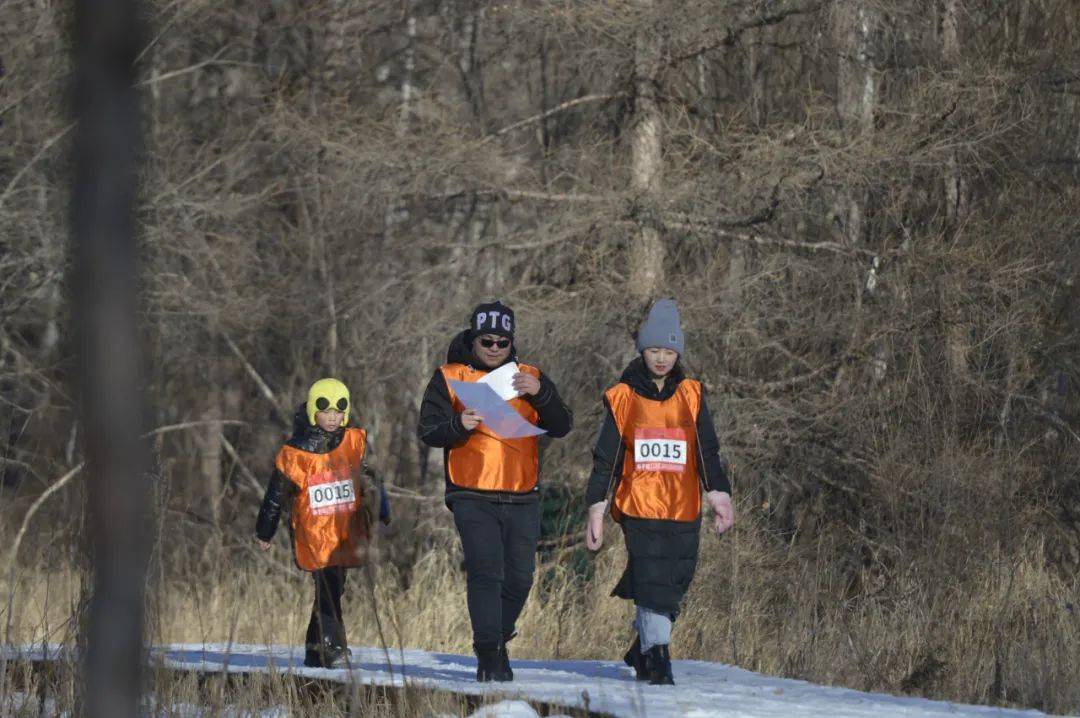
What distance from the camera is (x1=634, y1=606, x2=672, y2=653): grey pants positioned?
768 centimetres

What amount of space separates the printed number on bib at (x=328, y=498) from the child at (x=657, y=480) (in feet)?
5.16

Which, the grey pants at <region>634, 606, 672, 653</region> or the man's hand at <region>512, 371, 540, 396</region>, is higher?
the man's hand at <region>512, 371, 540, 396</region>

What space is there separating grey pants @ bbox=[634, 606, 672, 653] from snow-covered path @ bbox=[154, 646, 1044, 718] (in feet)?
0.62

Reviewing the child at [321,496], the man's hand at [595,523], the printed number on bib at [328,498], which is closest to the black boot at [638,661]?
the man's hand at [595,523]

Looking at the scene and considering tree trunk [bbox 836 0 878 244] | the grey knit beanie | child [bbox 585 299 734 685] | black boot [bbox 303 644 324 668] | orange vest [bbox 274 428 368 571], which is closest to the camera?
child [bbox 585 299 734 685]

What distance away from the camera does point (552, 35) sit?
15016mm

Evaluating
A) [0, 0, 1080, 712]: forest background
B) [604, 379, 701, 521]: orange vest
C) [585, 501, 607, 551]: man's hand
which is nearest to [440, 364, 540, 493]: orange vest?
[585, 501, 607, 551]: man's hand

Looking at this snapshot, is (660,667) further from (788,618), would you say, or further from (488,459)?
(788,618)

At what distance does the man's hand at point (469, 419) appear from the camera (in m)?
7.37

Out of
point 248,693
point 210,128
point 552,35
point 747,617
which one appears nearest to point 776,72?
point 552,35

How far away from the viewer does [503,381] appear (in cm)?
759

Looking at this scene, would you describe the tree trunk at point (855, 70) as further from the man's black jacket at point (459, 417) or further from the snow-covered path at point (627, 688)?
the man's black jacket at point (459, 417)

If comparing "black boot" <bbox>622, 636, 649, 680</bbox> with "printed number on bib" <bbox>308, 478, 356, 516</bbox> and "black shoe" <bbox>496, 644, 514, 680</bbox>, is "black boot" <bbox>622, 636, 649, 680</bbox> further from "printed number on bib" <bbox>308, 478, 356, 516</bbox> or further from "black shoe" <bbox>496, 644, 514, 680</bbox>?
"printed number on bib" <bbox>308, 478, 356, 516</bbox>

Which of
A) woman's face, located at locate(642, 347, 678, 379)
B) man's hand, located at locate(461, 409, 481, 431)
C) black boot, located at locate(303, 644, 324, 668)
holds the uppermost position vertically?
woman's face, located at locate(642, 347, 678, 379)
